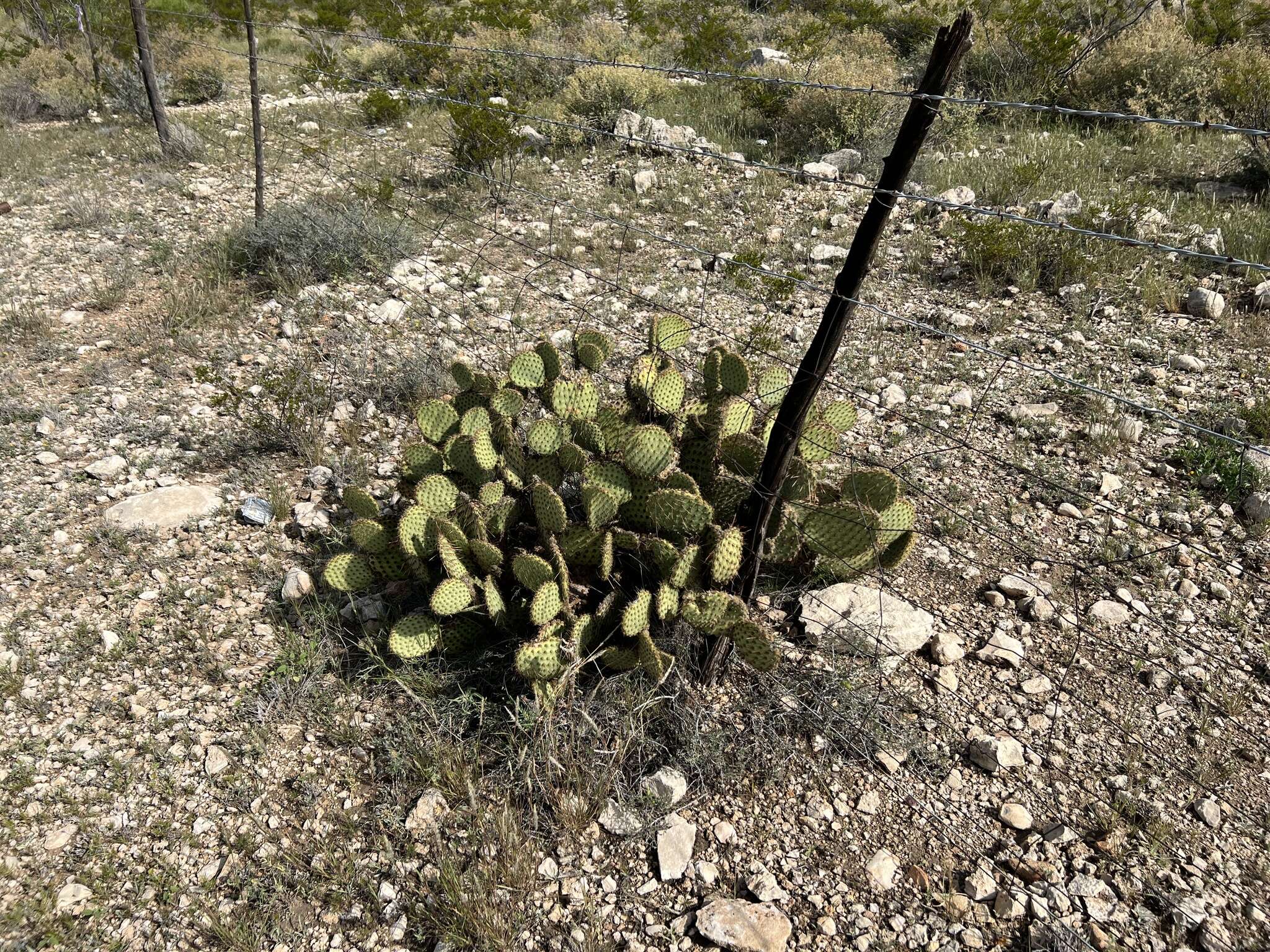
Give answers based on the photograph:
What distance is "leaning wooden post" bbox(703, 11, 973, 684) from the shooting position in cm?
180

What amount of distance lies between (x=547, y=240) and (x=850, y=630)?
4.50m

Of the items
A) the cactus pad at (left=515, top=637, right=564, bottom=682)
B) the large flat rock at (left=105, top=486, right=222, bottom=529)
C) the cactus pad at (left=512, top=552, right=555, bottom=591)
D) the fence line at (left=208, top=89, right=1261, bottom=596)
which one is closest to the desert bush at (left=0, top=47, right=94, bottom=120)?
the fence line at (left=208, top=89, right=1261, bottom=596)

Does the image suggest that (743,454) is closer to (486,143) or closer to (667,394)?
(667,394)

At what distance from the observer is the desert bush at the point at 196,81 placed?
11391mm

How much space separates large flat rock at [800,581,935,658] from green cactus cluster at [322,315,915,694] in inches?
5.6

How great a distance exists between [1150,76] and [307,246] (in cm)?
839

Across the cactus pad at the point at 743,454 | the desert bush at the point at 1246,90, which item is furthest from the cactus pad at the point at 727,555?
the desert bush at the point at 1246,90

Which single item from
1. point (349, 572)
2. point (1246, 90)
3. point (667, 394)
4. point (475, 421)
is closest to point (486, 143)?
point (475, 421)

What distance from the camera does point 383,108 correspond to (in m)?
9.05

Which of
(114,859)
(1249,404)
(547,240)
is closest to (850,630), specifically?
(114,859)

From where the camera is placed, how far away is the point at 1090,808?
245 centimetres

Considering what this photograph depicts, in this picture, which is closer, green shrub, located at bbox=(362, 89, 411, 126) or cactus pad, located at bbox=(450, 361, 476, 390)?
cactus pad, located at bbox=(450, 361, 476, 390)

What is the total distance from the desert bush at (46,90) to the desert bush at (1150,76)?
1258 cm

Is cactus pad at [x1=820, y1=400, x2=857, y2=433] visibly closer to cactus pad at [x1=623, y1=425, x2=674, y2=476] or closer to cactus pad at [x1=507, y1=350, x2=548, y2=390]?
cactus pad at [x1=623, y1=425, x2=674, y2=476]
